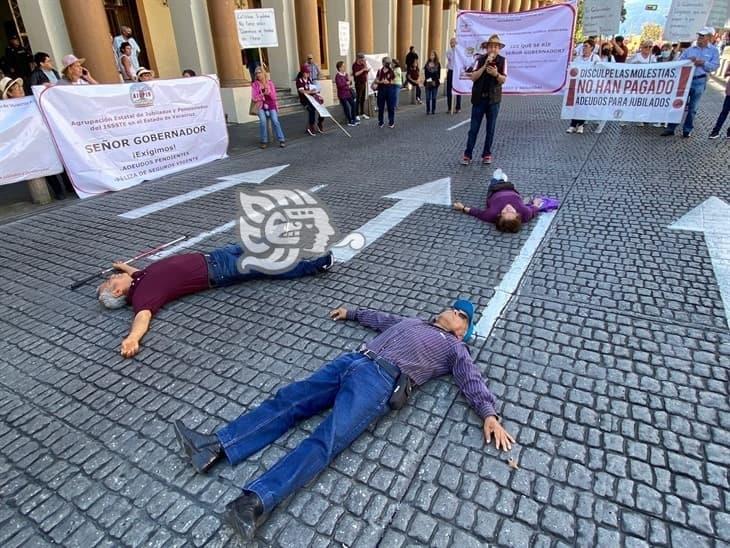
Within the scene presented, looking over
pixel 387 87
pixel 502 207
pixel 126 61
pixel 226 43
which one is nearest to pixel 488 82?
pixel 502 207

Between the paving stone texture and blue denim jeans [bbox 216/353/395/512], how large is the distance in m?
0.12

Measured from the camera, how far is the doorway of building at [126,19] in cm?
1353

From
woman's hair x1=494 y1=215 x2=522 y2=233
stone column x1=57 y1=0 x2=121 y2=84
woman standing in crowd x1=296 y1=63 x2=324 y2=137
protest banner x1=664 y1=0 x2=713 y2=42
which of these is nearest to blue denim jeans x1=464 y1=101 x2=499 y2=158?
woman's hair x1=494 y1=215 x2=522 y2=233

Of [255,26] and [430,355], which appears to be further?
[255,26]

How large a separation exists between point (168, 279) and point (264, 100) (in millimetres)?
7505

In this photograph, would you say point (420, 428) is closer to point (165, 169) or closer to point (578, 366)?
point (578, 366)

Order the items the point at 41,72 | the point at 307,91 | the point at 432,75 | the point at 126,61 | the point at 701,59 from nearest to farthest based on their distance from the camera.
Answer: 1. the point at 41,72
2. the point at 701,59
3. the point at 126,61
4. the point at 307,91
5. the point at 432,75

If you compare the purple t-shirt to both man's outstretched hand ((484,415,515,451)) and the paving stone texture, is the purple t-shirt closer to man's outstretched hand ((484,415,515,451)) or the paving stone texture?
the paving stone texture

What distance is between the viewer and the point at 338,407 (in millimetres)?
2520

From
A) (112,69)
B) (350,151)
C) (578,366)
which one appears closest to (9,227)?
(112,69)

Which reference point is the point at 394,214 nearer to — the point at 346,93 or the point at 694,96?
the point at 694,96

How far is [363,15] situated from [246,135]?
965 centimetres

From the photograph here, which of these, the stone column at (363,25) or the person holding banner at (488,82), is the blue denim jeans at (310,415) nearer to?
the person holding banner at (488,82)

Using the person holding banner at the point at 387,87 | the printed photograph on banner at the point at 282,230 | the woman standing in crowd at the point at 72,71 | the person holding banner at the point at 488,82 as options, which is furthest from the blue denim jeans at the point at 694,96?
the woman standing in crowd at the point at 72,71
